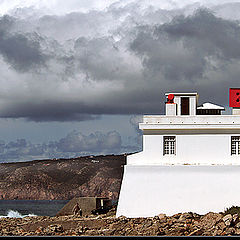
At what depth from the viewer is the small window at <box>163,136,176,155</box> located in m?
32.9

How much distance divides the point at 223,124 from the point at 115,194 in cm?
15656

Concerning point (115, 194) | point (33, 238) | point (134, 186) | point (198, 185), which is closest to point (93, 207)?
point (134, 186)

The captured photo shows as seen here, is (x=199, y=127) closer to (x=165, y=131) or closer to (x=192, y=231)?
(x=165, y=131)

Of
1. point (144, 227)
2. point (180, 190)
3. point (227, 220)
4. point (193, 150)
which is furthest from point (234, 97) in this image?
point (144, 227)

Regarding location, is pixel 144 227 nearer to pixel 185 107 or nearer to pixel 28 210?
pixel 185 107

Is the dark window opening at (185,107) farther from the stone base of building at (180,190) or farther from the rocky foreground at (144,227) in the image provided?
the rocky foreground at (144,227)

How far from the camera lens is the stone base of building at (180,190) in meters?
31.1

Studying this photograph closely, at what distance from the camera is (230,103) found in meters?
33.8

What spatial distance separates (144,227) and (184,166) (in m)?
6.03

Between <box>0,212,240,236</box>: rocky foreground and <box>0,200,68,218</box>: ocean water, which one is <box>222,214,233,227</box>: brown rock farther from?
<box>0,200,68,218</box>: ocean water

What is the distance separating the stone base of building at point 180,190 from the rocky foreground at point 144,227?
98 centimetres

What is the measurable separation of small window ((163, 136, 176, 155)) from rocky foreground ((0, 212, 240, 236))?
14.1 ft

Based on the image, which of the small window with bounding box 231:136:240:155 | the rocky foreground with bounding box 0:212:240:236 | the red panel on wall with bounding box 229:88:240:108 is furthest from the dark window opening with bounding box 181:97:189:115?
the rocky foreground with bounding box 0:212:240:236

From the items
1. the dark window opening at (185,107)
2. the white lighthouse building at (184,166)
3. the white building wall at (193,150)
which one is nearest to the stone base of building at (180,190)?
the white lighthouse building at (184,166)
